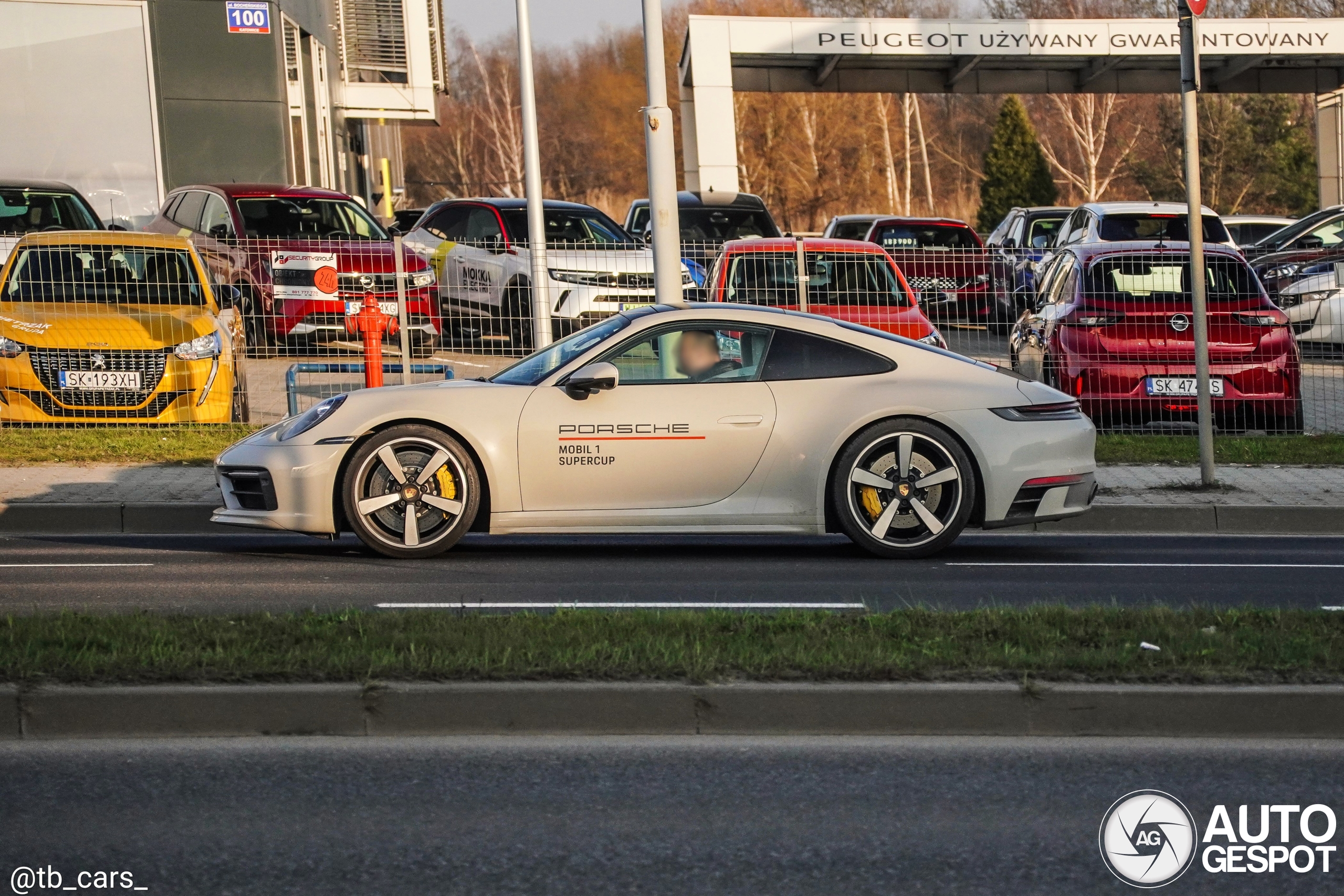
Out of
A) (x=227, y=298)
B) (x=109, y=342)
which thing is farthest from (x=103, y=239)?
(x=109, y=342)

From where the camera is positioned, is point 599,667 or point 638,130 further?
point 638,130

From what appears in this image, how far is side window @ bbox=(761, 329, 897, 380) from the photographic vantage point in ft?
29.2

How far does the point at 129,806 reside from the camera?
15.1 ft

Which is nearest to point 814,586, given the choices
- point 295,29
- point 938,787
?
point 938,787

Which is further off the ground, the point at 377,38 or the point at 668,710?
the point at 377,38

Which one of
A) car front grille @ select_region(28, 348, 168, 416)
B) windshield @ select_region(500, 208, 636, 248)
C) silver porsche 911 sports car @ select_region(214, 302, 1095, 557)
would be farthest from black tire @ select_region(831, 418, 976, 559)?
windshield @ select_region(500, 208, 636, 248)

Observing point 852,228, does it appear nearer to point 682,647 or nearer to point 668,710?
point 682,647

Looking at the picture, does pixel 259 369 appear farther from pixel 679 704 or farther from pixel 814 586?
pixel 679 704

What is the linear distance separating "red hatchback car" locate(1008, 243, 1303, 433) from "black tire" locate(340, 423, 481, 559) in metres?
6.94

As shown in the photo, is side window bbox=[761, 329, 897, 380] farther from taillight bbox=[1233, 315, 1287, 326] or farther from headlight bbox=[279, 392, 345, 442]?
taillight bbox=[1233, 315, 1287, 326]

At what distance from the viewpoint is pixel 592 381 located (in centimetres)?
864

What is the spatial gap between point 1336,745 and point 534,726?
250 centimetres

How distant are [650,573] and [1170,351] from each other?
22.6 feet

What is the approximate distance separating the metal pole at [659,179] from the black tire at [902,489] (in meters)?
4.22
